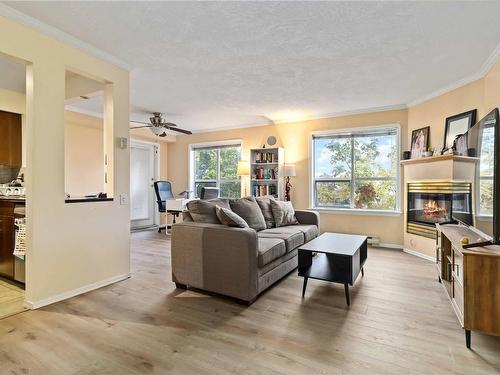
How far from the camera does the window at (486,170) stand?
6.82 ft

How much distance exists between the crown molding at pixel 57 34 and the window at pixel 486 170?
3609 millimetres

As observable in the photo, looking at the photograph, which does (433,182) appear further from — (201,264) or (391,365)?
(201,264)

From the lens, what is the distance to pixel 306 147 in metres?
5.55

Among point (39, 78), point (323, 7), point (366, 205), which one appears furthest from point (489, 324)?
point (39, 78)

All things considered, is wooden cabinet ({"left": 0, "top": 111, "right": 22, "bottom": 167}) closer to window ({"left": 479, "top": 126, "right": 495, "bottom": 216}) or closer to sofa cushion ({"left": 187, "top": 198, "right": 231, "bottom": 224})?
sofa cushion ({"left": 187, "top": 198, "right": 231, "bottom": 224})

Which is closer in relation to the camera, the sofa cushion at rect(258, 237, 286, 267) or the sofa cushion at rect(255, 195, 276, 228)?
the sofa cushion at rect(258, 237, 286, 267)

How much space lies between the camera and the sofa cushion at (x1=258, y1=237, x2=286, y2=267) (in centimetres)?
262

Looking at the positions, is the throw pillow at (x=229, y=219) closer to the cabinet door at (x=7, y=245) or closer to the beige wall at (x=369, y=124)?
the cabinet door at (x=7, y=245)

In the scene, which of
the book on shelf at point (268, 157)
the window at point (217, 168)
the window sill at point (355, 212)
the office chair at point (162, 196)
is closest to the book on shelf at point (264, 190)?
the book on shelf at point (268, 157)

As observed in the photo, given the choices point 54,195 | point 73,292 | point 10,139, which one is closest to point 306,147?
point 54,195

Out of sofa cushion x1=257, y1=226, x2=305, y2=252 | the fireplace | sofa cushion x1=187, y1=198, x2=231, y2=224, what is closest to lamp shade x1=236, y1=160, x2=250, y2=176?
sofa cushion x1=257, y1=226, x2=305, y2=252

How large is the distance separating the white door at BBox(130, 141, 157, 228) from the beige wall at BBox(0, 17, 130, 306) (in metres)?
3.67

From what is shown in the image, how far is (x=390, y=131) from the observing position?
486 cm

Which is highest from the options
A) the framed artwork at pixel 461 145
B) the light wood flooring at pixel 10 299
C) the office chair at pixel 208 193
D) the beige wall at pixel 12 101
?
the beige wall at pixel 12 101
